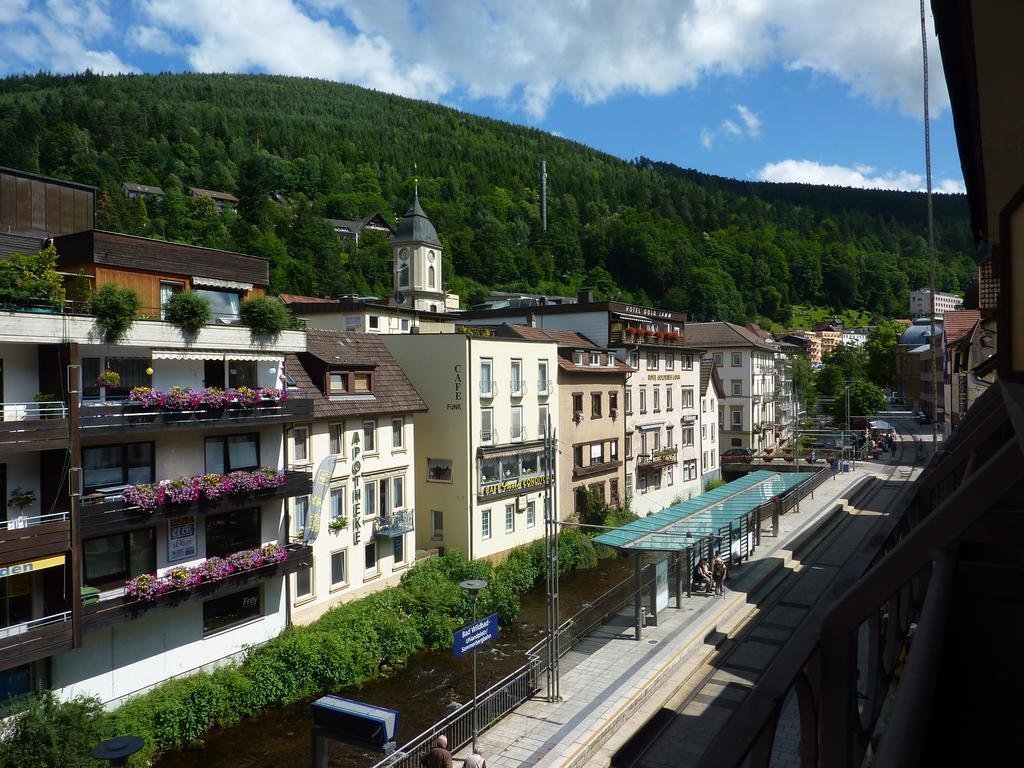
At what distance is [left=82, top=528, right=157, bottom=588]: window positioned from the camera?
65.1 ft

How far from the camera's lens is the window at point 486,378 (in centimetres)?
3509

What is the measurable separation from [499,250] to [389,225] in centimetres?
2000

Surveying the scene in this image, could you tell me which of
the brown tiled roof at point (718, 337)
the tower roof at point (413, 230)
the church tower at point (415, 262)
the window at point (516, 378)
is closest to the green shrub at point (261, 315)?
the window at point (516, 378)

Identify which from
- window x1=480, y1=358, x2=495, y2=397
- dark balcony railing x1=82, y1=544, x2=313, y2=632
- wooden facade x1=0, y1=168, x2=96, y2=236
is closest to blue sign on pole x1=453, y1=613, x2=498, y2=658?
dark balcony railing x1=82, y1=544, x2=313, y2=632

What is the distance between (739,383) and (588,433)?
3076cm

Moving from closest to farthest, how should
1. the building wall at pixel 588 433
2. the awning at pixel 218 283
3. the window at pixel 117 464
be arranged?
the window at pixel 117 464 < the awning at pixel 218 283 < the building wall at pixel 588 433

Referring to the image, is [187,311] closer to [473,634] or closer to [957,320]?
[473,634]

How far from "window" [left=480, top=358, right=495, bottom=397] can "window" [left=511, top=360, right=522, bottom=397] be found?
1759 millimetres

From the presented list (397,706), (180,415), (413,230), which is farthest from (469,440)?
(413,230)

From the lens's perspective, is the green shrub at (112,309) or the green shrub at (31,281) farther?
the green shrub at (112,309)

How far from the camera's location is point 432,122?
198500 millimetres

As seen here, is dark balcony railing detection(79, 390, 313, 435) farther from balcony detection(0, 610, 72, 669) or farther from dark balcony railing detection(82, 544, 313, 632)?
balcony detection(0, 610, 72, 669)

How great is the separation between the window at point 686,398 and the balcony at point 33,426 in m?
43.1

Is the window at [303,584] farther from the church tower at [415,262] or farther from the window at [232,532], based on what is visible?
the church tower at [415,262]
